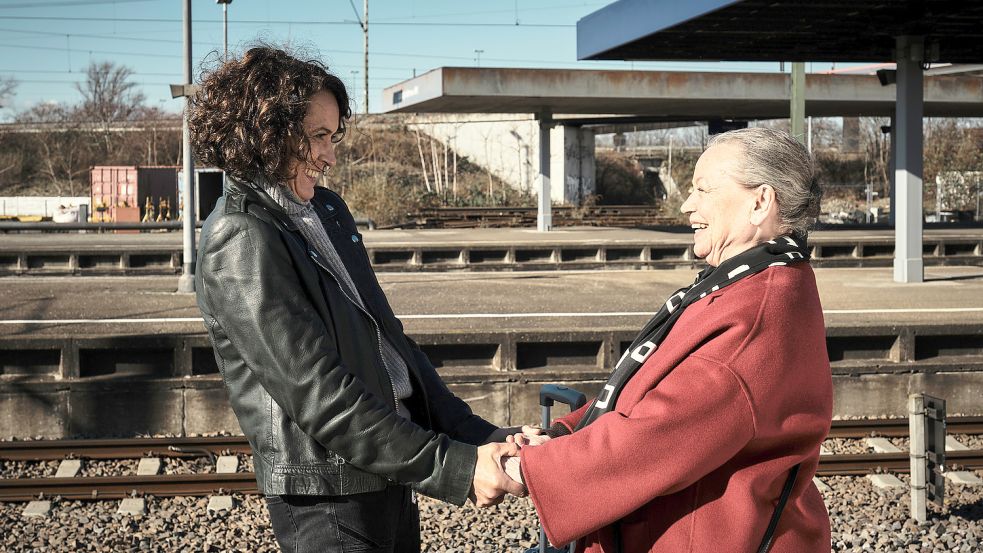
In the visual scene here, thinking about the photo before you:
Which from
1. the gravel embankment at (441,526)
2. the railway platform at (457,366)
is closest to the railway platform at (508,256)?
the railway platform at (457,366)

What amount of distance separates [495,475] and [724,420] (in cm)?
59

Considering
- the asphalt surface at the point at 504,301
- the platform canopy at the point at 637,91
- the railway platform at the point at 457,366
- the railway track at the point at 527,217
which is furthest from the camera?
the railway track at the point at 527,217

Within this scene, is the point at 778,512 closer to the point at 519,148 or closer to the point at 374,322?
the point at 374,322

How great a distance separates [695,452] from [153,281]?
16159 mm

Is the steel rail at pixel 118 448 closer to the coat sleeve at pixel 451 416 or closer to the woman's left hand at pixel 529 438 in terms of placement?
the coat sleeve at pixel 451 416

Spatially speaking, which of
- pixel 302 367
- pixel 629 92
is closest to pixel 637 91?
pixel 629 92

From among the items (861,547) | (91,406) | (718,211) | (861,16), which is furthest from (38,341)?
(861,16)

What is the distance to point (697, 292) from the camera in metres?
2.30

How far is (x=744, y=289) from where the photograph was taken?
7.20 ft

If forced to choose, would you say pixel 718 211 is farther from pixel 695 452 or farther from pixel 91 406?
pixel 91 406

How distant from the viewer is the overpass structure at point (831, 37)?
14.1 meters

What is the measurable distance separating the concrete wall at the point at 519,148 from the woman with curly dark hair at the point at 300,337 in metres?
37.3

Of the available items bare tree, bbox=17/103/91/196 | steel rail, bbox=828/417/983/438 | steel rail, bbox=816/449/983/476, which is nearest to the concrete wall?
bare tree, bbox=17/103/91/196

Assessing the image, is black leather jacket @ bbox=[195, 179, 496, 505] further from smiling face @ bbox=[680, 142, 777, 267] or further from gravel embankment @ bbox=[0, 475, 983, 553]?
gravel embankment @ bbox=[0, 475, 983, 553]
